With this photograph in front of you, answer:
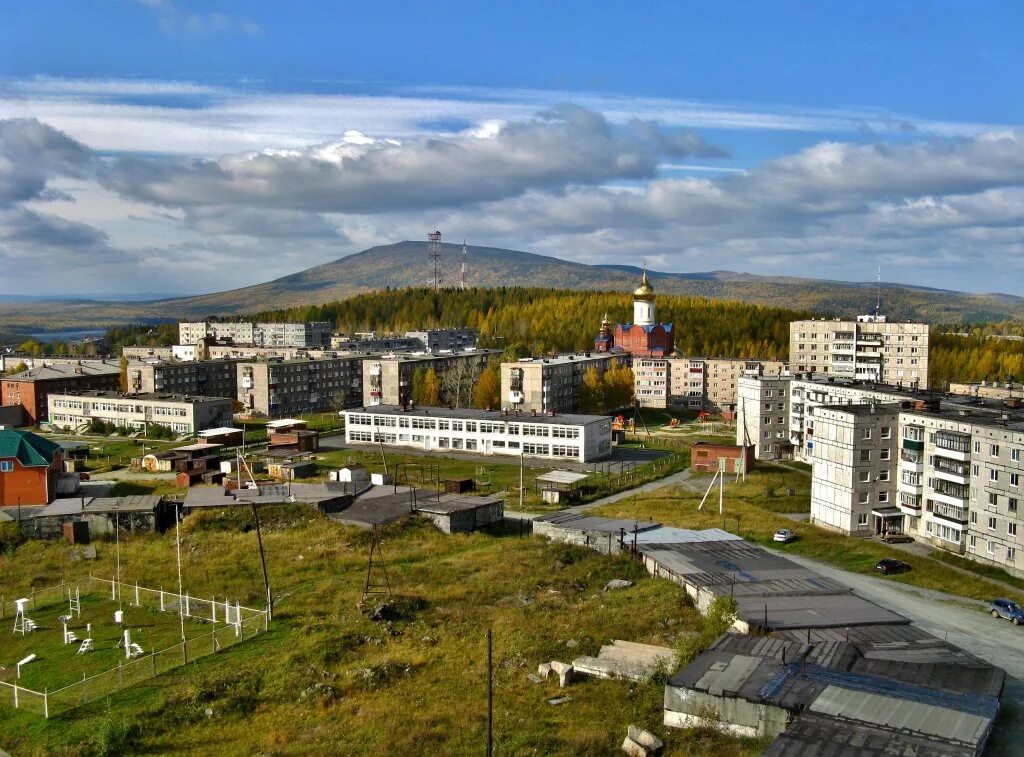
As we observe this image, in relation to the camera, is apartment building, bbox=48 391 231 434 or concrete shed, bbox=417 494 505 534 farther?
apartment building, bbox=48 391 231 434

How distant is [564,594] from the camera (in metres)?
30.2

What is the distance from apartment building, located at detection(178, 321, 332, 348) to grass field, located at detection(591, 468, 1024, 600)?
10416 cm

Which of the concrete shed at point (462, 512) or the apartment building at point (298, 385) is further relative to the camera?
the apartment building at point (298, 385)

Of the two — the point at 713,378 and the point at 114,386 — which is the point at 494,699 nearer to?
the point at 713,378

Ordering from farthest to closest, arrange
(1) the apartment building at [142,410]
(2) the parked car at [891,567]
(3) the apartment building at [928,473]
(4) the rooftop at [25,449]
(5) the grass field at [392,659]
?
1. (1) the apartment building at [142,410]
2. (4) the rooftop at [25,449]
3. (3) the apartment building at [928,473]
4. (2) the parked car at [891,567]
5. (5) the grass field at [392,659]

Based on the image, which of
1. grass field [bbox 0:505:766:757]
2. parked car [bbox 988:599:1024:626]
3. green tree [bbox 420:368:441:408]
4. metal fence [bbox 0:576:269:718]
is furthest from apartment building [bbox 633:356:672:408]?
metal fence [bbox 0:576:269:718]

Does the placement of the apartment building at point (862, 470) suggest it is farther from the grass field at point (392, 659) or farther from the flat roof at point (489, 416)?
the flat roof at point (489, 416)

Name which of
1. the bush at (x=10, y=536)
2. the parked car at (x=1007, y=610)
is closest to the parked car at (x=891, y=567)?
the parked car at (x=1007, y=610)

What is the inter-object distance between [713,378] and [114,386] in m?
65.1

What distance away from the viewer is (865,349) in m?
95.9

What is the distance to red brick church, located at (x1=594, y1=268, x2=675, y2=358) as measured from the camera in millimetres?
112812

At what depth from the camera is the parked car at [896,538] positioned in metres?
41.1

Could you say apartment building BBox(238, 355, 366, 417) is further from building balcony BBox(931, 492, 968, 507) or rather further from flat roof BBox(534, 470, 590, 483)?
building balcony BBox(931, 492, 968, 507)

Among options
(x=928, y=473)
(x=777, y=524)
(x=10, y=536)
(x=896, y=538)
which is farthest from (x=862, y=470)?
(x=10, y=536)
